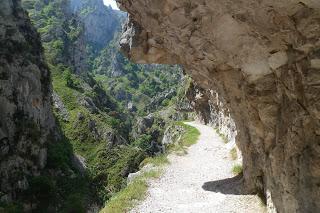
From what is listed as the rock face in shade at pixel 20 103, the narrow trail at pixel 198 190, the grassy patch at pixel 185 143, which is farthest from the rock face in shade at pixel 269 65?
the rock face in shade at pixel 20 103

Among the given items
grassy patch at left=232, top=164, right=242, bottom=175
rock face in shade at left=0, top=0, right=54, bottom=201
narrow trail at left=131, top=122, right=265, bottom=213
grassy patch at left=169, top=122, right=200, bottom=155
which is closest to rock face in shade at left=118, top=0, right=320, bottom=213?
narrow trail at left=131, top=122, right=265, bottom=213

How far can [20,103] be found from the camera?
2413 inches

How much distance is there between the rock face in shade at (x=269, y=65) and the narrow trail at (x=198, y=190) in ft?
8.42

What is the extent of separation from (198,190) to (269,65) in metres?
12.1

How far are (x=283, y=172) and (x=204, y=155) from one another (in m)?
21.9

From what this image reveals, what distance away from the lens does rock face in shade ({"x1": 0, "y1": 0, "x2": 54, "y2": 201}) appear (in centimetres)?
5497

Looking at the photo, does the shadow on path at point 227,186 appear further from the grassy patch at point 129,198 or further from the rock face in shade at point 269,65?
the grassy patch at point 129,198

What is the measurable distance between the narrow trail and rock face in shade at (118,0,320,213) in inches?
101

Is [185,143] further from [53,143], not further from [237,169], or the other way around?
[53,143]

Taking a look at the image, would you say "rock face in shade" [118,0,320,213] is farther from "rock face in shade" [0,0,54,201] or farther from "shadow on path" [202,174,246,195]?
"rock face in shade" [0,0,54,201]

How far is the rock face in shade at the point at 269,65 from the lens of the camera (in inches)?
468

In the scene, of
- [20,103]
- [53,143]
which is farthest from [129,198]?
[53,143]

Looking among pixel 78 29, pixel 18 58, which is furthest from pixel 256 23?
pixel 78 29

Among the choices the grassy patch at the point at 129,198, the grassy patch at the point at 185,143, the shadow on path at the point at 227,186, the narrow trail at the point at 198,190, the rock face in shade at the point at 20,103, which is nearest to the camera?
the narrow trail at the point at 198,190
